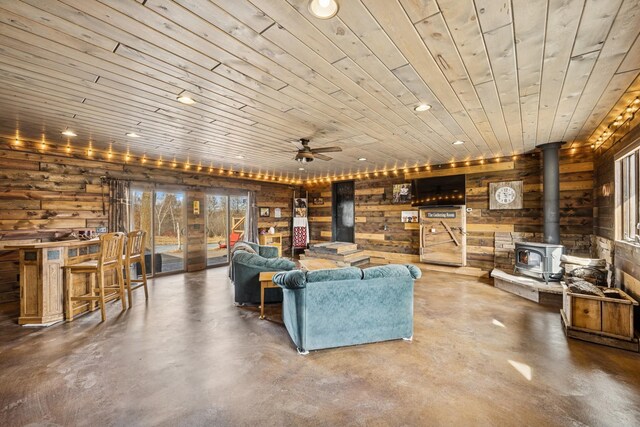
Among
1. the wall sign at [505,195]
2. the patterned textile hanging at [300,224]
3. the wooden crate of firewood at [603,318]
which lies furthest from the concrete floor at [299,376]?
the patterned textile hanging at [300,224]

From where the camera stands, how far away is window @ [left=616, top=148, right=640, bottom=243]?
326 cm

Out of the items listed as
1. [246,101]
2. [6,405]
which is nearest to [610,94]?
[246,101]

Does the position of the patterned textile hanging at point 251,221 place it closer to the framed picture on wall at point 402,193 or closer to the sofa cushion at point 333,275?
the framed picture on wall at point 402,193

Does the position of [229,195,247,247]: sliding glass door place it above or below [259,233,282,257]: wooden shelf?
above

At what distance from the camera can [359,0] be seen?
5.17ft

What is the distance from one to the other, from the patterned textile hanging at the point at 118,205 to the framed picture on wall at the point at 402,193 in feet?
20.8

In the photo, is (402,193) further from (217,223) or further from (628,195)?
(217,223)

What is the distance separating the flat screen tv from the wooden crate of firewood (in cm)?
337

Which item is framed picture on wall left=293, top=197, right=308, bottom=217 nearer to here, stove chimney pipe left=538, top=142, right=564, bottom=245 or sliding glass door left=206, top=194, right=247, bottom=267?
sliding glass door left=206, top=194, right=247, bottom=267

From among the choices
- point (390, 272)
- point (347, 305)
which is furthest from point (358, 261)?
point (347, 305)

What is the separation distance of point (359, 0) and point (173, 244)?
8.23m

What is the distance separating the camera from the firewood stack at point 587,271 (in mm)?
3785

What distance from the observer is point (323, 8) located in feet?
5.29

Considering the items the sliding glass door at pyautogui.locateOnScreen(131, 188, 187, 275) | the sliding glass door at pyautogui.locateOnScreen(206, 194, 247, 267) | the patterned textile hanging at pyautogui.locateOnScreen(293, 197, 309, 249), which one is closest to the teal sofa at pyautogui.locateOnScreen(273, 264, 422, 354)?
the sliding glass door at pyautogui.locateOnScreen(131, 188, 187, 275)
